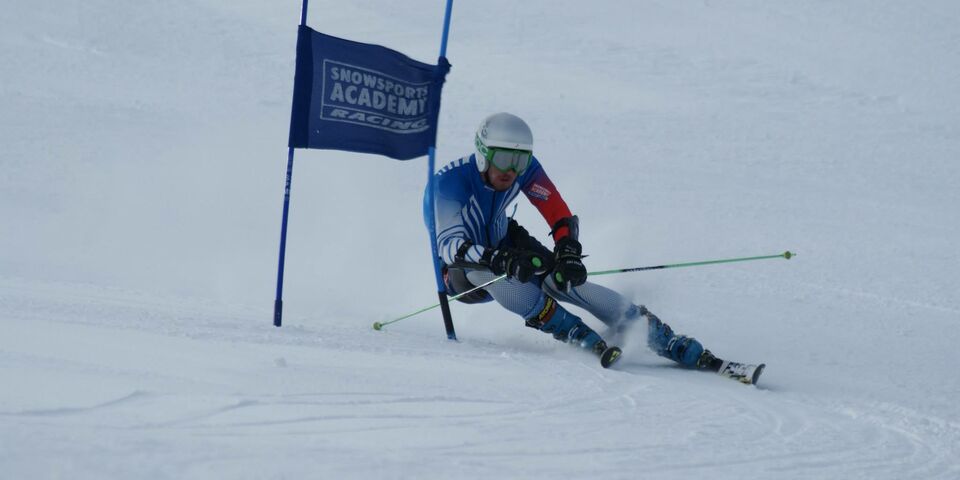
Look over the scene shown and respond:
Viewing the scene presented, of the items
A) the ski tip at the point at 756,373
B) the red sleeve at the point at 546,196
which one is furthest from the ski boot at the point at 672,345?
the red sleeve at the point at 546,196

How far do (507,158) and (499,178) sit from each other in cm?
15

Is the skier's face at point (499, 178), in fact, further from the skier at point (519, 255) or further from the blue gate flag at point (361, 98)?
the blue gate flag at point (361, 98)

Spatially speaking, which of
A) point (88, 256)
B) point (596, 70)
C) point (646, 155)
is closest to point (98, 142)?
point (88, 256)

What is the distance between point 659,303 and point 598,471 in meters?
3.69

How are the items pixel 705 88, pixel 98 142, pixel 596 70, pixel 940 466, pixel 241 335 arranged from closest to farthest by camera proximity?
pixel 940 466, pixel 241 335, pixel 98 142, pixel 705 88, pixel 596 70

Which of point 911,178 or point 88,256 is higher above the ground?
point 911,178

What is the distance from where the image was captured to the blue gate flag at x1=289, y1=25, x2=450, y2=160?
523 centimetres

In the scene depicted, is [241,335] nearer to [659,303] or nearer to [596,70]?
[659,303]

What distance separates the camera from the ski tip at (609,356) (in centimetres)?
461

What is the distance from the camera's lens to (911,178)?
10.9m

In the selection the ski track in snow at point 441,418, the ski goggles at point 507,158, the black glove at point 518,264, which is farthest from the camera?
the ski goggles at point 507,158

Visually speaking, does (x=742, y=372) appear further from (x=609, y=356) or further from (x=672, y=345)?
(x=609, y=356)

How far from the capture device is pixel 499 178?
5.47m

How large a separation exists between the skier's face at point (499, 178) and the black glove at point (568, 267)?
0.58 m
